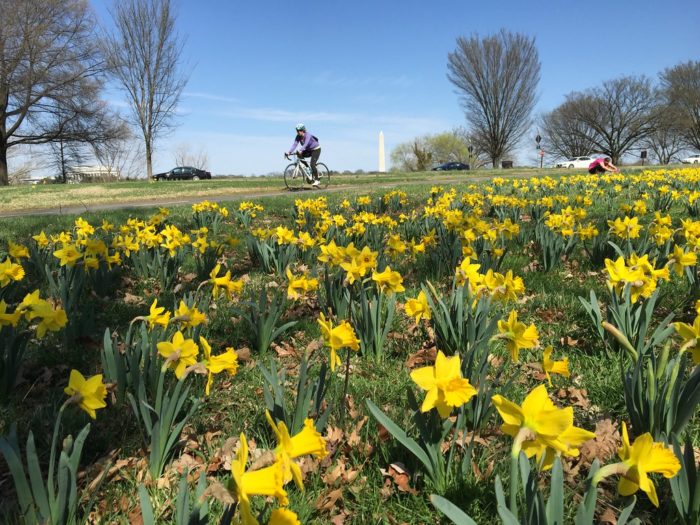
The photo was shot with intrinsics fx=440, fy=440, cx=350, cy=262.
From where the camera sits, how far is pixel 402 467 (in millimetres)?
1474

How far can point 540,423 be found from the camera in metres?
0.92

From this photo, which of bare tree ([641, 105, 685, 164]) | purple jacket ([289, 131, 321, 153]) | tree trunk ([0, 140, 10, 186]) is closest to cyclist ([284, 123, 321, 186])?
purple jacket ([289, 131, 321, 153])

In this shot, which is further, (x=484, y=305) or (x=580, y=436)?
(x=484, y=305)

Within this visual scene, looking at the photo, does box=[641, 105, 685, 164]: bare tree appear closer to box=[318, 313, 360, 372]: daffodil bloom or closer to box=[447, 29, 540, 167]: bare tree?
box=[447, 29, 540, 167]: bare tree

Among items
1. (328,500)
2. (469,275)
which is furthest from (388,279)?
(328,500)

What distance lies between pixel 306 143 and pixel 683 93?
44.5m

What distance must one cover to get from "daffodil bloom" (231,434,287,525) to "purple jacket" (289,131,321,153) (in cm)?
1135

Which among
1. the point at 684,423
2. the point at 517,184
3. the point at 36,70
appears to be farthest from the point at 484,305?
the point at 36,70

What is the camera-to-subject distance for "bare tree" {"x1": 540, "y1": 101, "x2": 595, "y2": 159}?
47188 mm

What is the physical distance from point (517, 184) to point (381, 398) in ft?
26.4

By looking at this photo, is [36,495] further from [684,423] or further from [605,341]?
[605,341]

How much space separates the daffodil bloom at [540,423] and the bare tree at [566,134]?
53.6m

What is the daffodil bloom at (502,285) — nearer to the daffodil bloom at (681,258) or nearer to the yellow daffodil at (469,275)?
the yellow daffodil at (469,275)

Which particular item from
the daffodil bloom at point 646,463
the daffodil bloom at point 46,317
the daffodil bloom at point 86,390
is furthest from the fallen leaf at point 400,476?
A: the daffodil bloom at point 46,317
